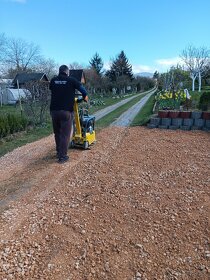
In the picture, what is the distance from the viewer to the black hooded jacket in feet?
17.2

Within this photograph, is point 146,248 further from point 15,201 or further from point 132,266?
point 15,201

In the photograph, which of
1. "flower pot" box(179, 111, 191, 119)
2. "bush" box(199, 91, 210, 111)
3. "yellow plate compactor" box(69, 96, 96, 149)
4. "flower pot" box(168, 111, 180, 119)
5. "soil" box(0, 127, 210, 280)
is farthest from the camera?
"bush" box(199, 91, 210, 111)

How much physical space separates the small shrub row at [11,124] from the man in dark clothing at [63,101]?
4303 millimetres

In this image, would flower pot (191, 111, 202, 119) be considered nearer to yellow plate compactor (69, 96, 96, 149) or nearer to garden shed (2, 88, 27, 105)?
yellow plate compactor (69, 96, 96, 149)

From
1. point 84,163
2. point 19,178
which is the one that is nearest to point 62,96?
point 84,163

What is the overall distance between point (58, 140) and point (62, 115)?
1.88ft

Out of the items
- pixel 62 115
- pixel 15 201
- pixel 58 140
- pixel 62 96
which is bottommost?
pixel 15 201

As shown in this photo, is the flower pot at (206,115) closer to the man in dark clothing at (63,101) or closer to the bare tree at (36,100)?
the man in dark clothing at (63,101)

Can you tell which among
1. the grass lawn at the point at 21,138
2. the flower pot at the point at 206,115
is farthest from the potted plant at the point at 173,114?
the grass lawn at the point at 21,138

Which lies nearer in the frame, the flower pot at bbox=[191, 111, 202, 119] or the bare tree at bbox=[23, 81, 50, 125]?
the flower pot at bbox=[191, 111, 202, 119]

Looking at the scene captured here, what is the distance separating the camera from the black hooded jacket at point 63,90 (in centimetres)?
523

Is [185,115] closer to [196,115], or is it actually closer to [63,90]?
[196,115]

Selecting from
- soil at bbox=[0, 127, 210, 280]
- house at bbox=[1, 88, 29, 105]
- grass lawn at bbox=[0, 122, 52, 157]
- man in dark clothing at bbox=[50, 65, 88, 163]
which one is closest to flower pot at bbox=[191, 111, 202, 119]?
soil at bbox=[0, 127, 210, 280]

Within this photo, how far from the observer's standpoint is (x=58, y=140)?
5.54 metres
